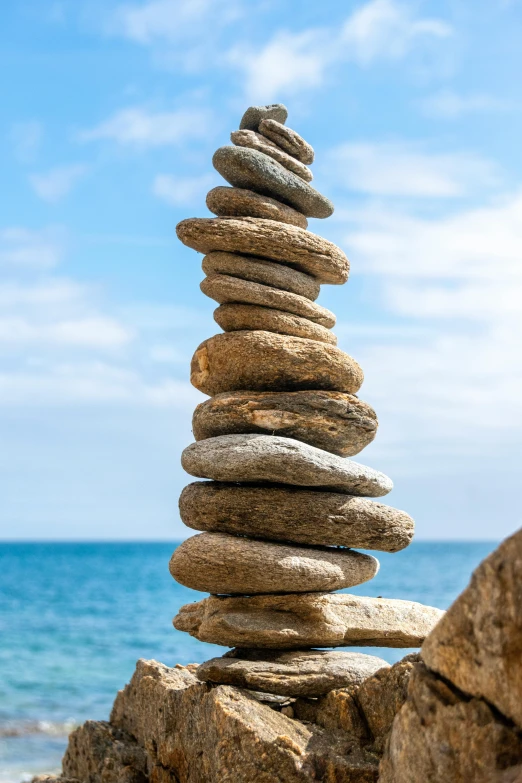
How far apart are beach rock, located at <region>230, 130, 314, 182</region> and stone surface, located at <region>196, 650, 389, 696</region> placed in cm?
525

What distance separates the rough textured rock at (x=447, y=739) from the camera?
5555 millimetres

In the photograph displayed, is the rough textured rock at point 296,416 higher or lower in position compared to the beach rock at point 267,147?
lower

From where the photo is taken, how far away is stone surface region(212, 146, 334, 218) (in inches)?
390

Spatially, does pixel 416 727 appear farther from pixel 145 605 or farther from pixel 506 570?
pixel 145 605

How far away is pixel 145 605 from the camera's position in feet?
160

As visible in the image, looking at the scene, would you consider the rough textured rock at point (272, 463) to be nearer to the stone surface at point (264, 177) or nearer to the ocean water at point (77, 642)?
the stone surface at point (264, 177)

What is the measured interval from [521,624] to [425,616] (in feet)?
13.7

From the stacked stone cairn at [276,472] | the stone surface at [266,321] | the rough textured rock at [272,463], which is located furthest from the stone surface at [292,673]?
the stone surface at [266,321]

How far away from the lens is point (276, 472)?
28.7 ft

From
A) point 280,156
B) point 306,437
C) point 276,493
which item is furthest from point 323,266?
point 276,493

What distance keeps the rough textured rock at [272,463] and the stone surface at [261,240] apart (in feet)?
6.67

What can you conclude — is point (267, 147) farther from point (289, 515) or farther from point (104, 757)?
point (104, 757)

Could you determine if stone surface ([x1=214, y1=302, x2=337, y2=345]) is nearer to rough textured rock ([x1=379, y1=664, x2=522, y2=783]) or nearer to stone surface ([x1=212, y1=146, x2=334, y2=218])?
stone surface ([x1=212, y1=146, x2=334, y2=218])

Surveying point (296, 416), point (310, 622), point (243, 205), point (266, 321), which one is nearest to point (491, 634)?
point (310, 622)
